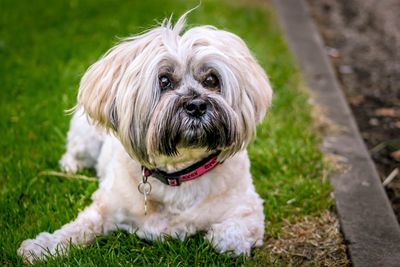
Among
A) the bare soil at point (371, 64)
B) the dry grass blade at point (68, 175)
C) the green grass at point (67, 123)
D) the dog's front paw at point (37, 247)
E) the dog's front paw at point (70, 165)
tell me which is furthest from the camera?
the bare soil at point (371, 64)

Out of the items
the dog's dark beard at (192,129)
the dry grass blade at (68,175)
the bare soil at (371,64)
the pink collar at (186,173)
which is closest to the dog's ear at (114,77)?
the dog's dark beard at (192,129)

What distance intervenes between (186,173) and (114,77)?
59cm

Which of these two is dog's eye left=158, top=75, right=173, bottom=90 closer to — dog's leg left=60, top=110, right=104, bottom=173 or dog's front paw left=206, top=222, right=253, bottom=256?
dog's front paw left=206, top=222, right=253, bottom=256

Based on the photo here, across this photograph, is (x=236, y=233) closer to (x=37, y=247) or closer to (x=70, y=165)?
(x=37, y=247)

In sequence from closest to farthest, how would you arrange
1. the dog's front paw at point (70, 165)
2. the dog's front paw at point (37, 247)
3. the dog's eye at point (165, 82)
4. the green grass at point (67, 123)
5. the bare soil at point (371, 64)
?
the dog's eye at point (165, 82)
the dog's front paw at point (37, 247)
the green grass at point (67, 123)
the dog's front paw at point (70, 165)
the bare soil at point (371, 64)

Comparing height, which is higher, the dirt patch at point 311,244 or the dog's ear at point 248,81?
the dog's ear at point 248,81

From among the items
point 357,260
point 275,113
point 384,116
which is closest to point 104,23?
point 275,113

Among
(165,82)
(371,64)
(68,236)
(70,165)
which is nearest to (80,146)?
(70,165)

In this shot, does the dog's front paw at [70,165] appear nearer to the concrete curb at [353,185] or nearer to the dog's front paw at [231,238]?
the dog's front paw at [231,238]

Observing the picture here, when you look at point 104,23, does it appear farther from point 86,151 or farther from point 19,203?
point 19,203

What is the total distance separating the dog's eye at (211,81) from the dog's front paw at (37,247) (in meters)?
1.12

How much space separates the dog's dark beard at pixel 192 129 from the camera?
2.86m

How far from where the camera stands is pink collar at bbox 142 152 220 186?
3139mm

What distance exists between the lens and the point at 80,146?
13.4 feet
